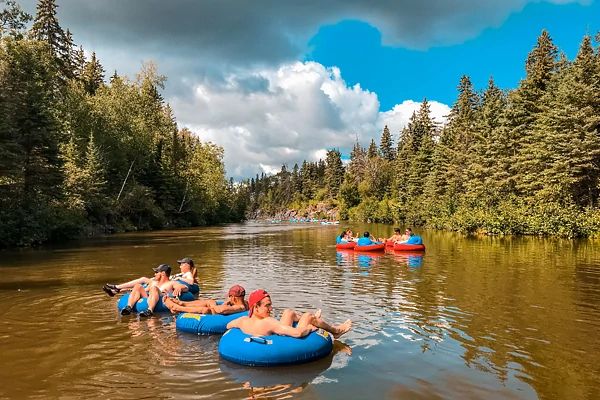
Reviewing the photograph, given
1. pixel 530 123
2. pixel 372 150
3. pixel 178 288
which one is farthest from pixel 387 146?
pixel 178 288

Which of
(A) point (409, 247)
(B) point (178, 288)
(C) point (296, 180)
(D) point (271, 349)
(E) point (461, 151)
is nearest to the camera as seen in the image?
(D) point (271, 349)

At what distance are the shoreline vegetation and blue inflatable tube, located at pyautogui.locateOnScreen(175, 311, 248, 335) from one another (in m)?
19.5

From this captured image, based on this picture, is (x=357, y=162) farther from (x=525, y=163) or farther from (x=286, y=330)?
(x=286, y=330)

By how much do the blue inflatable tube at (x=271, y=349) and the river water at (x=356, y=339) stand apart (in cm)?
13

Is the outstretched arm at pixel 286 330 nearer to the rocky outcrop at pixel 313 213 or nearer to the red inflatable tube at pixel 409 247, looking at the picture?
the red inflatable tube at pixel 409 247

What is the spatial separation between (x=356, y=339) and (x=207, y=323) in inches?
111

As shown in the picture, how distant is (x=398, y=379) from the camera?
623 cm

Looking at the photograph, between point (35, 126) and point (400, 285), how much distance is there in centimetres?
2566

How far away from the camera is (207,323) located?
837cm

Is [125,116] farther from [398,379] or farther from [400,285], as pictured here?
[398,379]

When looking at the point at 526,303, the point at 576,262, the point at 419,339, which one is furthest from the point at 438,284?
the point at 576,262

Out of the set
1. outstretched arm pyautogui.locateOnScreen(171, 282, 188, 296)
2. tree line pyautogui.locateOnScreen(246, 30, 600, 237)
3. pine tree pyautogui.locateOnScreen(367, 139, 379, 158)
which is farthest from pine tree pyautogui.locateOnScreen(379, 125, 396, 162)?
outstretched arm pyautogui.locateOnScreen(171, 282, 188, 296)

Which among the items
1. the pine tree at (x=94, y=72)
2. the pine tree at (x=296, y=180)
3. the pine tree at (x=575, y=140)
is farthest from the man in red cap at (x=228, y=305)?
the pine tree at (x=296, y=180)

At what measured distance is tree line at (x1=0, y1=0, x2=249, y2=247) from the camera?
2652 cm
